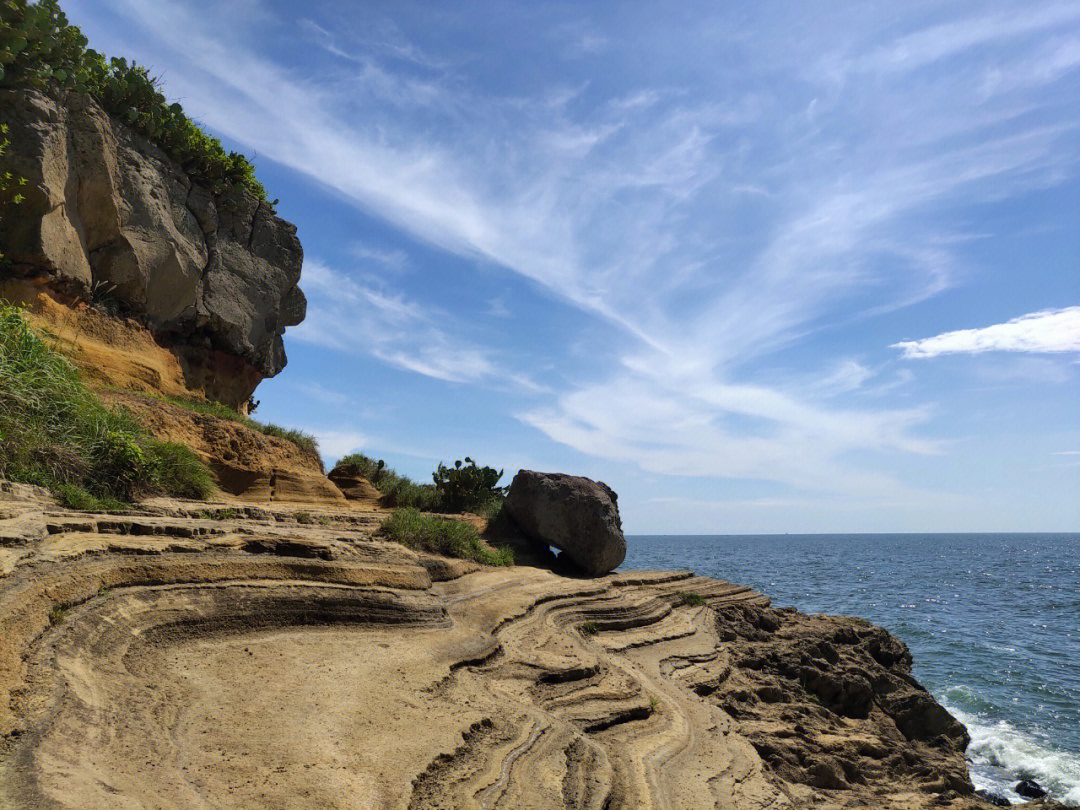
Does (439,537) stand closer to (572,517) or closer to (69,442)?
(572,517)

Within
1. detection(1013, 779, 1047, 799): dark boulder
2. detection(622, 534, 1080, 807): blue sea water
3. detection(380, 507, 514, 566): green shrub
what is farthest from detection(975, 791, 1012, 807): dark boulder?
detection(380, 507, 514, 566): green shrub

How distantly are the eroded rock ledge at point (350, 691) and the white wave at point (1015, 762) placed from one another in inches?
101

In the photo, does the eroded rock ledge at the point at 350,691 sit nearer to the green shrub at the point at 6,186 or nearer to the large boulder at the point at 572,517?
the large boulder at the point at 572,517

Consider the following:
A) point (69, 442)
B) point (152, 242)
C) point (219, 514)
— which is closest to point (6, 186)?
point (152, 242)

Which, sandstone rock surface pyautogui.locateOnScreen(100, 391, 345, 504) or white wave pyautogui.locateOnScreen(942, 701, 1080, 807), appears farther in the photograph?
white wave pyautogui.locateOnScreen(942, 701, 1080, 807)

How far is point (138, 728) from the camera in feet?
13.6

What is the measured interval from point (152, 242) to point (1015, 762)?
2012cm

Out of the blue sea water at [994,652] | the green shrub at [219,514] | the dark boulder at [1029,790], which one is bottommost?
the dark boulder at [1029,790]

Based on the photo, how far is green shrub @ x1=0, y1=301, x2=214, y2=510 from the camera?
688 cm

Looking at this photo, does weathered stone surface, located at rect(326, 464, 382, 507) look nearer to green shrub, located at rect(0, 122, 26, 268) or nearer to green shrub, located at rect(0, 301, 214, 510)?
green shrub, located at rect(0, 301, 214, 510)

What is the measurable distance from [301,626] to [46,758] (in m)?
3.18

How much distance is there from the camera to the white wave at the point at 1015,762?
484 inches

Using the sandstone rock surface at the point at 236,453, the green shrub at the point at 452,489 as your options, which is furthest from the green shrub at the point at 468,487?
the sandstone rock surface at the point at 236,453

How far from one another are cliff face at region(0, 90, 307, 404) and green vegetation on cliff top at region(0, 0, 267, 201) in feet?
0.90
